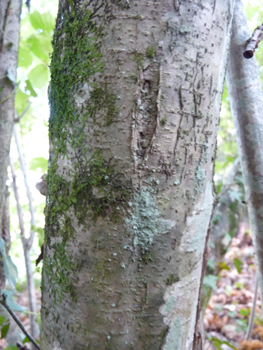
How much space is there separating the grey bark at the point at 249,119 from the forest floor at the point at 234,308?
114cm

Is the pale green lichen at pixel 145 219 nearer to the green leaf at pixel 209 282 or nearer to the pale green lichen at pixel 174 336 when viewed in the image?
the pale green lichen at pixel 174 336

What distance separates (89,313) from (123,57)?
1.56ft

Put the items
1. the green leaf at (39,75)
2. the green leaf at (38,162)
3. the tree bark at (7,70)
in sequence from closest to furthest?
the tree bark at (7,70) < the green leaf at (38,162) < the green leaf at (39,75)

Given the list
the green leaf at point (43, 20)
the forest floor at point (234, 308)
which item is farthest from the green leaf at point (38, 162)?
the forest floor at point (234, 308)

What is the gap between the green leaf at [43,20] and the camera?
1323 millimetres

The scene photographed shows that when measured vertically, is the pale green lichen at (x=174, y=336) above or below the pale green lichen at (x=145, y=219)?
below

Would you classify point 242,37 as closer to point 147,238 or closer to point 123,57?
point 123,57

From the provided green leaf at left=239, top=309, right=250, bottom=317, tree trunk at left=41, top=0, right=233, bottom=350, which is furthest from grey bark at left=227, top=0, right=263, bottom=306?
green leaf at left=239, top=309, right=250, bottom=317

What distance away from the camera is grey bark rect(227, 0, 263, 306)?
39.0 inches

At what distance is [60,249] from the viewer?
55cm

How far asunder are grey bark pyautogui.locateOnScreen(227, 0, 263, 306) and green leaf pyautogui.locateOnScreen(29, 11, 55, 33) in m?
0.86

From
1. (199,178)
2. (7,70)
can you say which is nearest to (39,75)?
(7,70)

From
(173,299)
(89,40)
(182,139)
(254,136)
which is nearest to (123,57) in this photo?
(89,40)

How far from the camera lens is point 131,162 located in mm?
496
